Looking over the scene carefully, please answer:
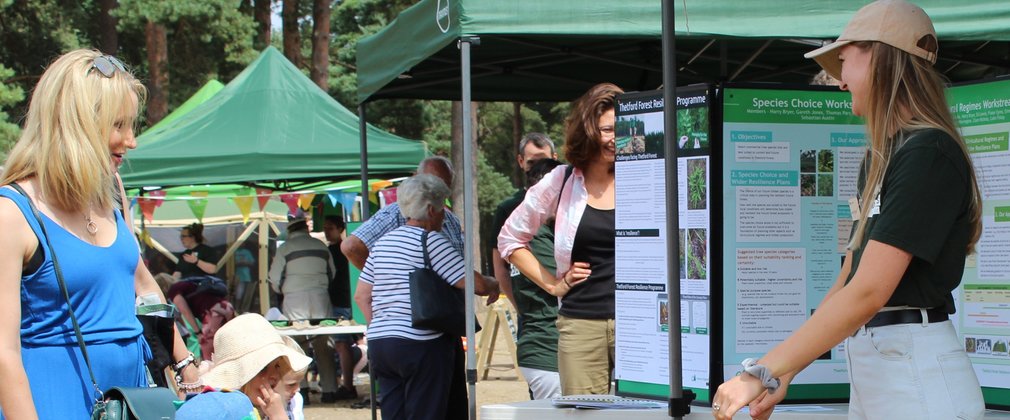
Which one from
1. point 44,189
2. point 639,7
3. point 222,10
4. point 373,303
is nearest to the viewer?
point 44,189

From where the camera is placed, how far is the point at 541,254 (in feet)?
18.3

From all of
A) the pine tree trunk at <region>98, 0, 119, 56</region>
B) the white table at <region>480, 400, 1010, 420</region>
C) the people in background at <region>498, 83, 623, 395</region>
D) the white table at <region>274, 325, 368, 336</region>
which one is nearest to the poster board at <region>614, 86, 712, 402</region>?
the white table at <region>480, 400, 1010, 420</region>

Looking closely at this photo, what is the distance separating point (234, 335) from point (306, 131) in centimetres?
682

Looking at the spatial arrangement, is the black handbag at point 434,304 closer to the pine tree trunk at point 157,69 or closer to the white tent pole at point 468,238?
the white tent pole at point 468,238

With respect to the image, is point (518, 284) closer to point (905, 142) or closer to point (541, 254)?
point (541, 254)

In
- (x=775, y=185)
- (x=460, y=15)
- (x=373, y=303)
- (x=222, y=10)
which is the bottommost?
(x=373, y=303)

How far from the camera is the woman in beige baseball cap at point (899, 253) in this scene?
2225 mm

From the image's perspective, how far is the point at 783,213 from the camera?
3.39 meters

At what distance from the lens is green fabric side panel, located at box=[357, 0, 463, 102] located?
4465 millimetres

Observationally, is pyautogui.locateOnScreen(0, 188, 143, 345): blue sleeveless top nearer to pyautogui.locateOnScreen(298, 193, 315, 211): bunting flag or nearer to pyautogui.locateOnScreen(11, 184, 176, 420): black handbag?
pyautogui.locateOnScreen(11, 184, 176, 420): black handbag

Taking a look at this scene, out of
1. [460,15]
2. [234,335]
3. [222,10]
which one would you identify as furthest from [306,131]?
[222,10]

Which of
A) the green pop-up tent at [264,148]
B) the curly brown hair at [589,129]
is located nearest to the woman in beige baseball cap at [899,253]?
the curly brown hair at [589,129]

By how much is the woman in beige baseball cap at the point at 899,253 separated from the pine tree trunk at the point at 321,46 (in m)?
18.0

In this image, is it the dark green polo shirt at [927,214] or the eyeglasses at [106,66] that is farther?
the eyeglasses at [106,66]
